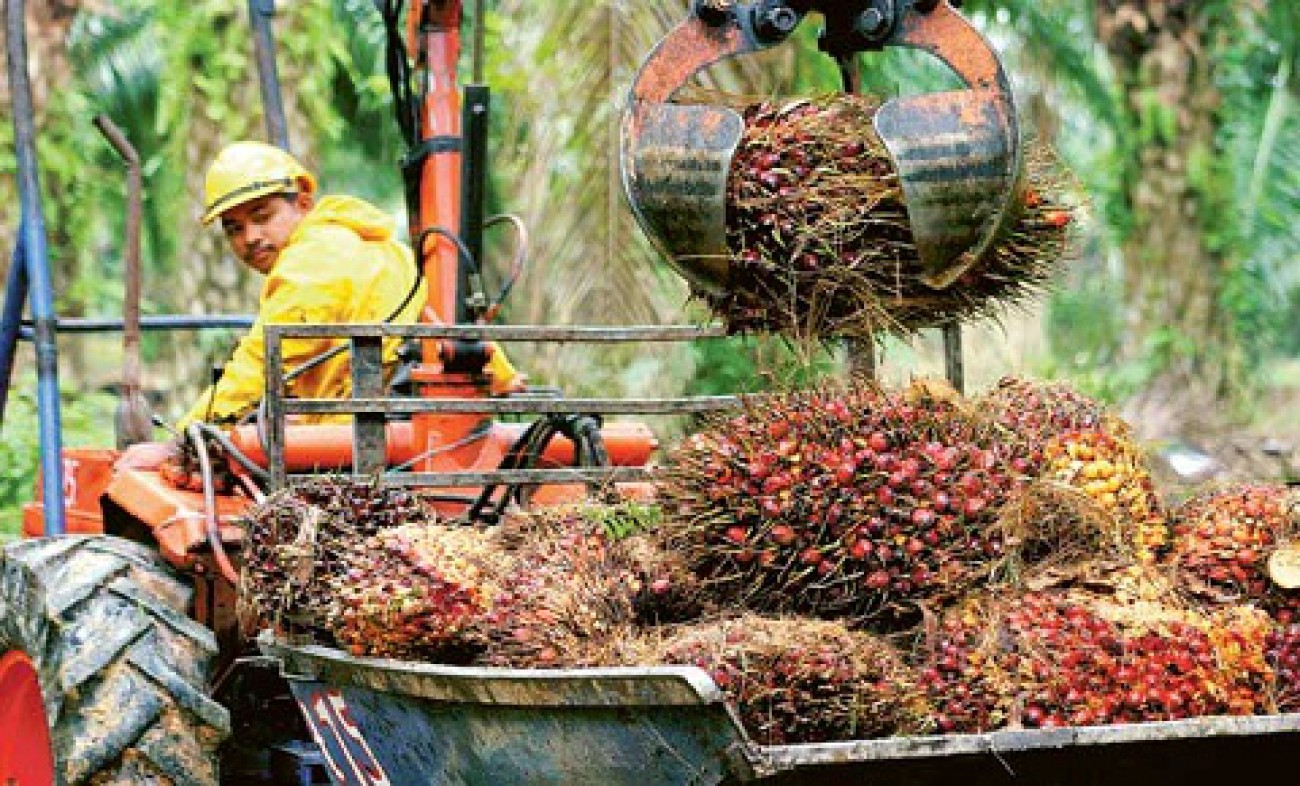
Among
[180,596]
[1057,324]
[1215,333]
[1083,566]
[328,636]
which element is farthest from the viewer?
[1057,324]

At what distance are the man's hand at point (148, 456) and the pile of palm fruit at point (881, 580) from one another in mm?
1464

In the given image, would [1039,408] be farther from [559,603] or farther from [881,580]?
[559,603]

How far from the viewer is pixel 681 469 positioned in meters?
4.80

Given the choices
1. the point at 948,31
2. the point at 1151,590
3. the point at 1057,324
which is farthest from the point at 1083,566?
the point at 1057,324

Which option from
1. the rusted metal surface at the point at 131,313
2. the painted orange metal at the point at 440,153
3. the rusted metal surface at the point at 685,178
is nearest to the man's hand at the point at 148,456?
the rusted metal surface at the point at 131,313

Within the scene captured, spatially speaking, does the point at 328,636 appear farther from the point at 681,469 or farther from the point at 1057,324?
the point at 1057,324

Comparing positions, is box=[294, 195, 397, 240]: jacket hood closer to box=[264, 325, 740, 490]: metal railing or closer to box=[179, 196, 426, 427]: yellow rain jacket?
box=[179, 196, 426, 427]: yellow rain jacket

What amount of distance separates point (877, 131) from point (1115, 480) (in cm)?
101

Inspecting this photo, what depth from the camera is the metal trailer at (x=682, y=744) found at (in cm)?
378

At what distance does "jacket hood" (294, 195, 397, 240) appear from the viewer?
7.02 meters

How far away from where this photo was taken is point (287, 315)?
6.63 m

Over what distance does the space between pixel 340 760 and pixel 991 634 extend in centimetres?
170

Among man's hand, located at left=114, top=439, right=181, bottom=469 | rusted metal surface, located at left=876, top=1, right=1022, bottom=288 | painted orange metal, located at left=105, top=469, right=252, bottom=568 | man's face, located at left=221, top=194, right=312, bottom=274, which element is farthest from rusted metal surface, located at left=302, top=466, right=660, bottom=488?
man's face, located at left=221, top=194, right=312, bottom=274

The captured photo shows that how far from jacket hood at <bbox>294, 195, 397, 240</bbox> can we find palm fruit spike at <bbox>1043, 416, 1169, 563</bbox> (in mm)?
2853
